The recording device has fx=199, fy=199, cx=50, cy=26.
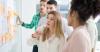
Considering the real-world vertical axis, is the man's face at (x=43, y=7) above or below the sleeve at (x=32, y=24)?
above

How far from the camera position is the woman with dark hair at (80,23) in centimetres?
124

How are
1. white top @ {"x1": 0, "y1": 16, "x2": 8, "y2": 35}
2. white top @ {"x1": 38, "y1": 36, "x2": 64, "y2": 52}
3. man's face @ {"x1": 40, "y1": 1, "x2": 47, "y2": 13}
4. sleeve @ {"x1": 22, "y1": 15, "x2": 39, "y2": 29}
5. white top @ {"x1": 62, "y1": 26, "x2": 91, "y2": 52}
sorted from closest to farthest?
white top @ {"x1": 62, "y1": 26, "x2": 91, "y2": 52}
white top @ {"x1": 0, "y1": 16, "x2": 8, "y2": 35}
white top @ {"x1": 38, "y1": 36, "x2": 64, "y2": 52}
man's face @ {"x1": 40, "y1": 1, "x2": 47, "y2": 13}
sleeve @ {"x1": 22, "y1": 15, "x2": 39, "y2": 29}

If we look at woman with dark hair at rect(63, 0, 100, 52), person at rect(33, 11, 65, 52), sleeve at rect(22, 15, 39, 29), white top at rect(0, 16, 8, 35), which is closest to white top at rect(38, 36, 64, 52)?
person at rect(33, 11, 65, 52)

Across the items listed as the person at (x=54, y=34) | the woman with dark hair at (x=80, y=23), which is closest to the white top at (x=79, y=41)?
the woman with dark hair at (x=80, y=23)

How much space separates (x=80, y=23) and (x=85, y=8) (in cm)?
10

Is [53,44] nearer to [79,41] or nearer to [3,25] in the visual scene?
[3,25]

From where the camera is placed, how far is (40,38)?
2420 mm

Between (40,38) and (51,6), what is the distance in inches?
17.4

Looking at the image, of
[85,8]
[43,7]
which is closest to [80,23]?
[85,8]

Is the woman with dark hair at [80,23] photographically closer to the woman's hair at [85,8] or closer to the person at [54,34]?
the woman's hair at [85,8]

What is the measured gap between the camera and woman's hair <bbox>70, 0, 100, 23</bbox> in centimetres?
129

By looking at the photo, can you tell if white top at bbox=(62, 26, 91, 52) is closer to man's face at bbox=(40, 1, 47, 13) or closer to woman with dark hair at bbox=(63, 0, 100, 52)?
woman with dark hair at bbox=(63, 0, 100, 52)

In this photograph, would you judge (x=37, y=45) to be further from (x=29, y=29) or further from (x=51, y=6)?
(x=29, y=29)

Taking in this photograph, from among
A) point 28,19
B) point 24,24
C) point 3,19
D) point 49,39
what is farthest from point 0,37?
point 28,19
